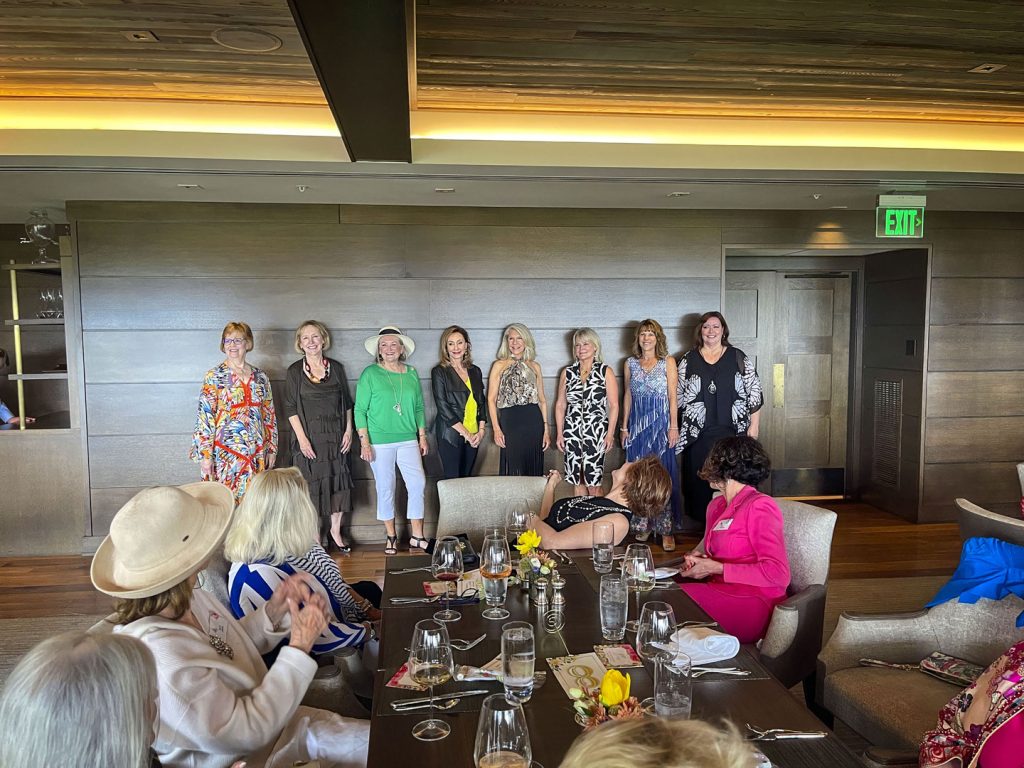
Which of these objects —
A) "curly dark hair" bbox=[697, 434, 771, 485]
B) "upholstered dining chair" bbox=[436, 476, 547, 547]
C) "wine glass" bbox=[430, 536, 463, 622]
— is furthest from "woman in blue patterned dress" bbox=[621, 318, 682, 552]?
"wine glass" bbox=[430, 536, 463, 622]

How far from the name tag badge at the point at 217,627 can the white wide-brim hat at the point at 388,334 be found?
12.2 feet

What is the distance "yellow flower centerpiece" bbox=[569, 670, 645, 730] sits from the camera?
1612 mm

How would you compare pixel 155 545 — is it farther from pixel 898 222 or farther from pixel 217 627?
pixel 898 222

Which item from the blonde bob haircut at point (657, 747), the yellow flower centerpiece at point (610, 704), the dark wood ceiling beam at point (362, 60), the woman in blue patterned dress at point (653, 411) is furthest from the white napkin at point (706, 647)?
the woman in blue patterned dress at point (653, 411)

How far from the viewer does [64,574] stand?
545 centimetres

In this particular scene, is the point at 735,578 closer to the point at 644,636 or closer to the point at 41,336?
the point at 644,636

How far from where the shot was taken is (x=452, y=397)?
6.00 meters

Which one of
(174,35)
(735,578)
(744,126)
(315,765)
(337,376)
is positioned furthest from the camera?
(337,376)

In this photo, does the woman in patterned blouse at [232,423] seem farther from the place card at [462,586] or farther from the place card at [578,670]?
the place card at [578,670]

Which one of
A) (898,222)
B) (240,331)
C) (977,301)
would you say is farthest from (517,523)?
(977,301)

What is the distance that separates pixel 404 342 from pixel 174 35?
2926 millimetres

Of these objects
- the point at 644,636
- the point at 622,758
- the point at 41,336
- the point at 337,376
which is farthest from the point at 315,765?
the point at 41,336

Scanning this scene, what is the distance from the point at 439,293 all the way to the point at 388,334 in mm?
654

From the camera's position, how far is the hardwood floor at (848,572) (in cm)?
476
